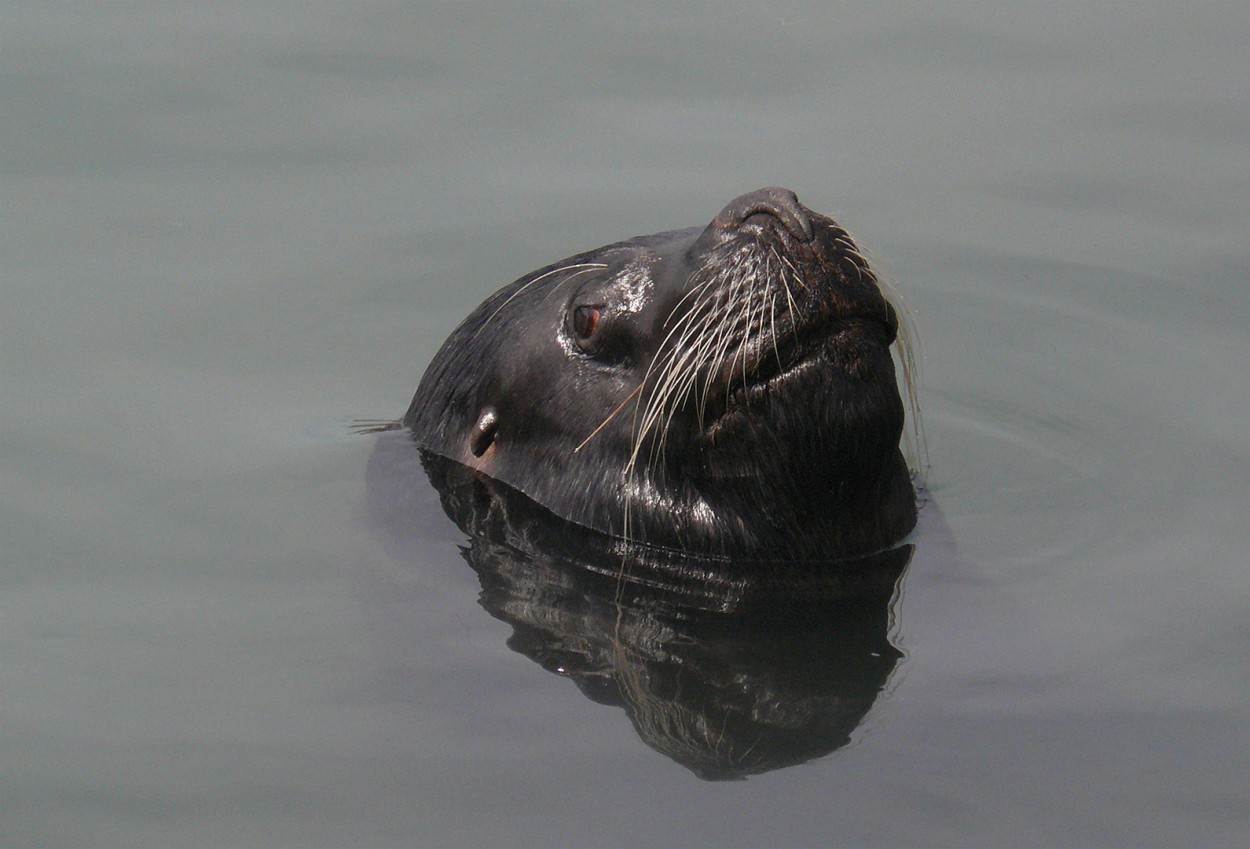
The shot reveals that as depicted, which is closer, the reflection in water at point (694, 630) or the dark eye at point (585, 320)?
the reflection in water at point (694, 630)

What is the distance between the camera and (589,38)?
12.0 metres

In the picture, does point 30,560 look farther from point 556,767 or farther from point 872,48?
point 872,48

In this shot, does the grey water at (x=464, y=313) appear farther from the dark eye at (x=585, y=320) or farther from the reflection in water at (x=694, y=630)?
the dark eye at (x=585, y=320)

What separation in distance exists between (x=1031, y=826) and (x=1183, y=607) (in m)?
1.67

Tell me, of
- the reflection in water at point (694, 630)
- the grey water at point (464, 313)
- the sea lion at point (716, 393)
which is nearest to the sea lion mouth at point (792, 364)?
the sea lion at point (716, 393)

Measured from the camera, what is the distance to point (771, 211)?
20.7 feet

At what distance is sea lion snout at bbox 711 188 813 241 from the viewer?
6254 millimetres

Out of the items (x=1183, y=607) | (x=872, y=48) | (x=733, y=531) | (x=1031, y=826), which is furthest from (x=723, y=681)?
(x=872, y=48)

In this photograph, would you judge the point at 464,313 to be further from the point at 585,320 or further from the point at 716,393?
the point at 716,393

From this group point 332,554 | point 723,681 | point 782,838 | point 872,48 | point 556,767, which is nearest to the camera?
point 782,838

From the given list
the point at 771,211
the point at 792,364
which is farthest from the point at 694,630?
the point at 771,211

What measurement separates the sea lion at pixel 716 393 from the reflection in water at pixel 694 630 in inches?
3.7

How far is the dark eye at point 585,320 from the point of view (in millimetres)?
6707

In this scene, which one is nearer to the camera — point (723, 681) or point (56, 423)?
point (723, 681)
